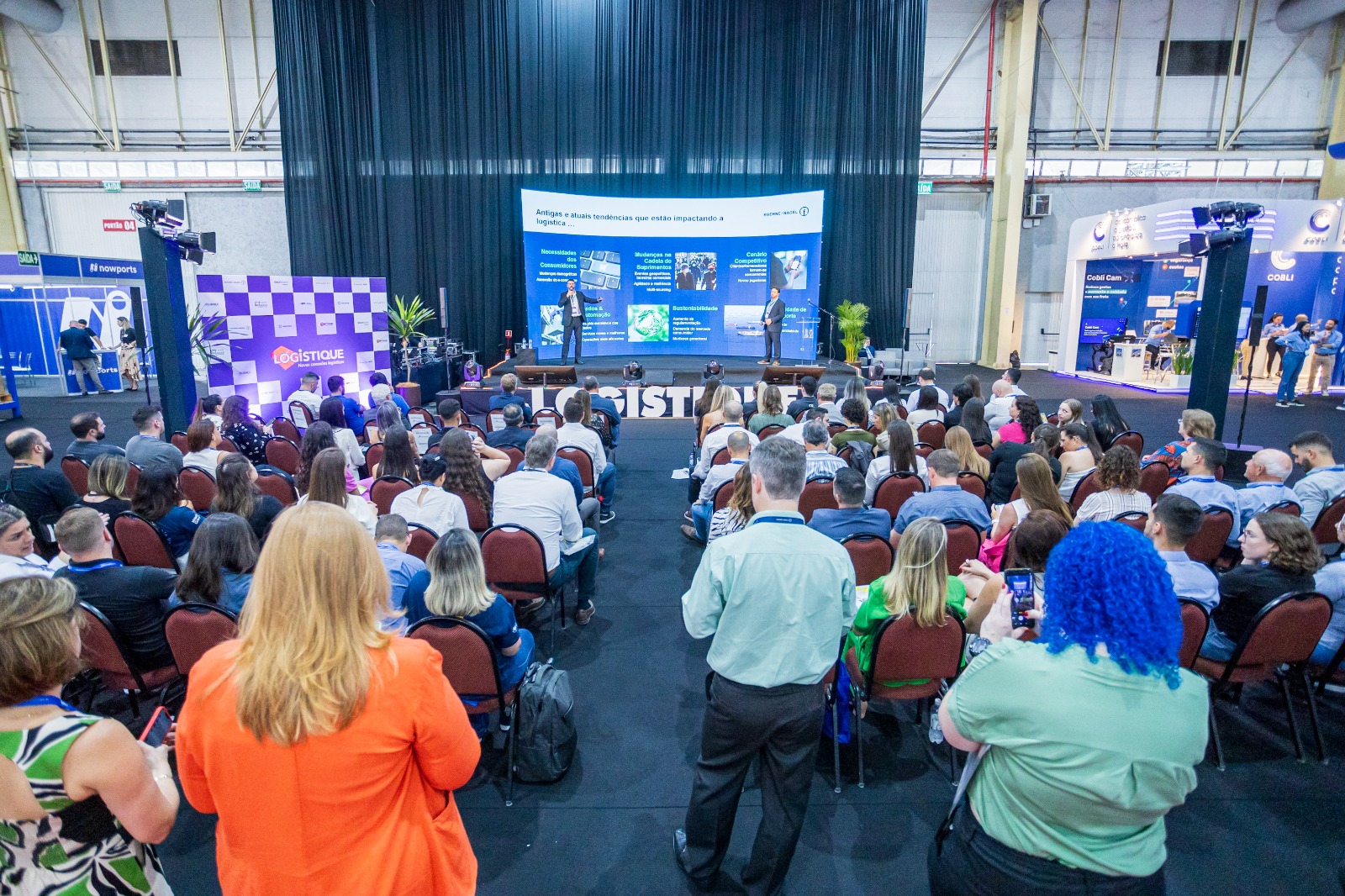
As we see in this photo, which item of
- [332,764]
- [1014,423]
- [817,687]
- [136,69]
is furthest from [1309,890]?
[136,69]

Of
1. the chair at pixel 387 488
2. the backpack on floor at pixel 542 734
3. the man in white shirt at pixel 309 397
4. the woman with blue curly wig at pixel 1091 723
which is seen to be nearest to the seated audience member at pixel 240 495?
the chair at pixel 387 488

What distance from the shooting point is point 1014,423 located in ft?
19.5

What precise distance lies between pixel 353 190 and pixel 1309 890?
56.1 ft

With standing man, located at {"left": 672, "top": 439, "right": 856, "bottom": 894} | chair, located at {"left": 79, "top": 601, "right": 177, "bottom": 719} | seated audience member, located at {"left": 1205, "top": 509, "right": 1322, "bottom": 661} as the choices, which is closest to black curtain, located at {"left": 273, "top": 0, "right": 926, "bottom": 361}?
chair, located at {"left": 79, "top": 601, "right": 177, "bottom": 719}

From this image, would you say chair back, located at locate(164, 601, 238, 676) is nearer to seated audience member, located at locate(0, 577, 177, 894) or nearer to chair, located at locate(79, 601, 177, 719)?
chair, located at locate(79, 601, 177, 719)

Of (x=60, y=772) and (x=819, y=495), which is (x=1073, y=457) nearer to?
(x=819, y=495)

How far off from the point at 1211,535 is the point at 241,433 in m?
7.44

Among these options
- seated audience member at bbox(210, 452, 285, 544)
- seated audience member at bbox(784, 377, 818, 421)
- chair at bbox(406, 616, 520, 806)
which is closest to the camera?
chair at bbox(406, 616, 520, 806)

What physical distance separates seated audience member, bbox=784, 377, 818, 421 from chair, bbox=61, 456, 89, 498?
5.90m

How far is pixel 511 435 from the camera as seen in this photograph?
5.92m

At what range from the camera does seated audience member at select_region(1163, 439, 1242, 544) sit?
14.4 ft

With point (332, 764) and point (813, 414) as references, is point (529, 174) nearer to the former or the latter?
point (813, 414)

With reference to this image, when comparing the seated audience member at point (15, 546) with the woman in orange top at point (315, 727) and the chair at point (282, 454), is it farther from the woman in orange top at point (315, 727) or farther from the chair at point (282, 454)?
the chair at point (282, 454)

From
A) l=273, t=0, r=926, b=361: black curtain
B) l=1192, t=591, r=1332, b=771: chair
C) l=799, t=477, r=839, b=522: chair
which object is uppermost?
l=273, t=0, r=926, b=361: black curtain
